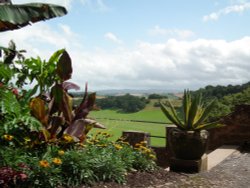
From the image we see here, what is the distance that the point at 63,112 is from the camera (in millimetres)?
6445

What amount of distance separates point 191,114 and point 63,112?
255 cm

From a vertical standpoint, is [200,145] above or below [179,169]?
above

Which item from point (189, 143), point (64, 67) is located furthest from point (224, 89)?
point (64, 67)

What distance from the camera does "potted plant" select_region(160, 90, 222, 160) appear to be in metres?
7.49

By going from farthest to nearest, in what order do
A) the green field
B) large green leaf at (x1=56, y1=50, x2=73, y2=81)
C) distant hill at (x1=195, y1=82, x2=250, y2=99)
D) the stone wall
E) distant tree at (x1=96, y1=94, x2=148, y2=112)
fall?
distant hill at (x1=195, y1=82, x2=250, y2=99) < distant tree at (x1=96, y1=94, x2=148, y2=112) < the stone wall < the green field < large green leaf at (x1=56, y1=50, x2=73, y2=81)

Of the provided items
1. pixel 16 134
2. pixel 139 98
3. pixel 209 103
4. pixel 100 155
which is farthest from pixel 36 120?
pixel 139 98

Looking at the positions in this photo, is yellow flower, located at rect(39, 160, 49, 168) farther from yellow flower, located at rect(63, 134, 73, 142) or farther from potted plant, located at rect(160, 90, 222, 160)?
potted plant, located at rect(160, 90, 222, 160)

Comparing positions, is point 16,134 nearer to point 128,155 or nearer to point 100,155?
point 100,155

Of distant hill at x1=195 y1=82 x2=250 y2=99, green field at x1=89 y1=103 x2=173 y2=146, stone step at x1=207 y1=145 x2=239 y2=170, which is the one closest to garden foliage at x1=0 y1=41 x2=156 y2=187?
green field at x1=89 y1=103 x2=173 y2=146

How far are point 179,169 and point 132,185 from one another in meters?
2.07

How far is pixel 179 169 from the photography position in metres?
7.65

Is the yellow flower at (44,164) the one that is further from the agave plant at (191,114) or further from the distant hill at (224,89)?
the distant hill at (224,89)

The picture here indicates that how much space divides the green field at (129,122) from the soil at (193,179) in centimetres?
142

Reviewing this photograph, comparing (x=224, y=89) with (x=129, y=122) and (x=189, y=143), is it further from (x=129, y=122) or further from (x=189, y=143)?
(x=189, y=143)
